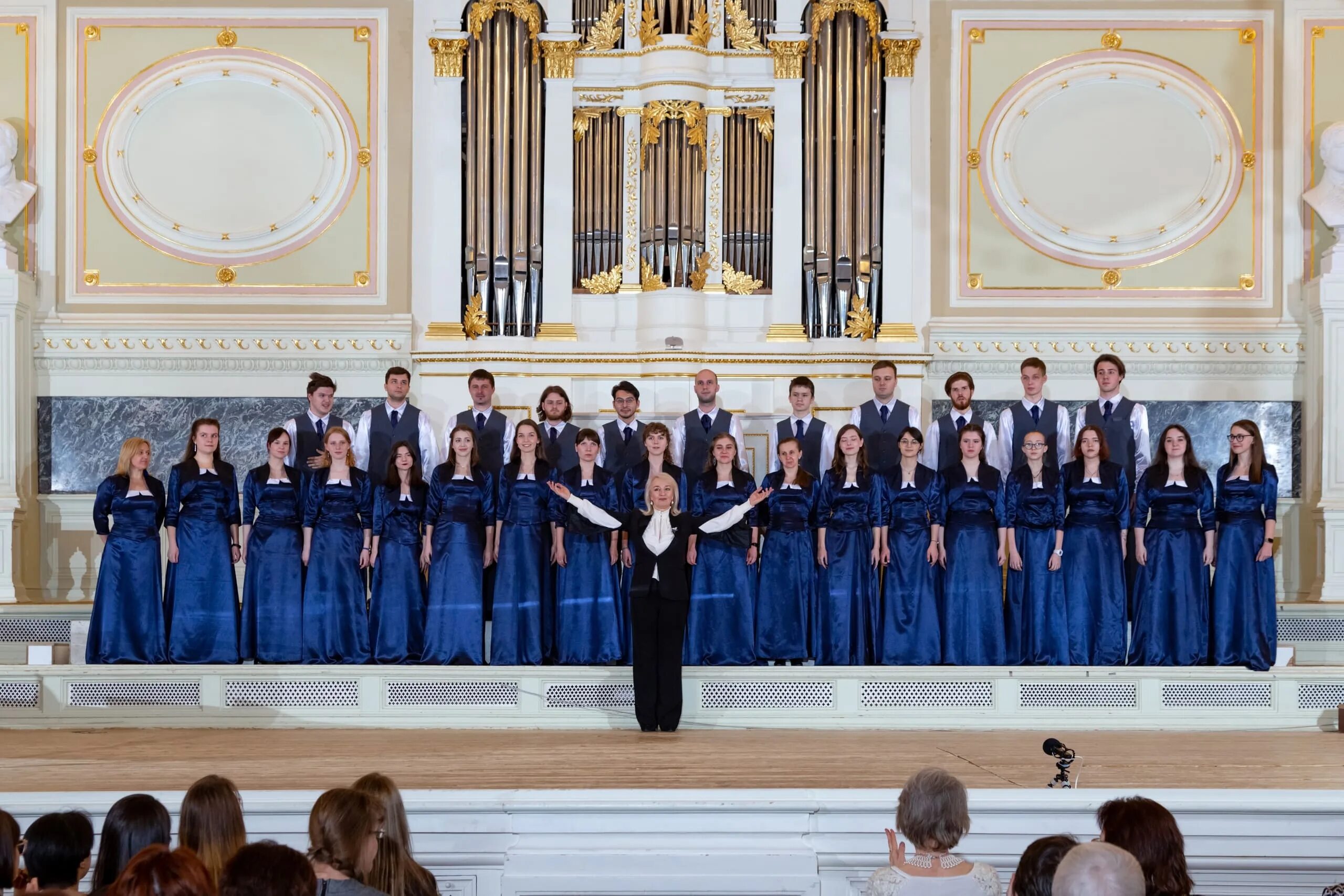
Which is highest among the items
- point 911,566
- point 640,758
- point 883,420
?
point 883,420

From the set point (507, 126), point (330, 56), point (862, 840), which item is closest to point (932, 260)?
point (507, 126)

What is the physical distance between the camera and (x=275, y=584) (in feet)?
22.8

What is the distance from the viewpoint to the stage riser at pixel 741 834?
4.22 m

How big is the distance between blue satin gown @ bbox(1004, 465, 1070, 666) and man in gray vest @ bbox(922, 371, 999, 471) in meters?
0.50

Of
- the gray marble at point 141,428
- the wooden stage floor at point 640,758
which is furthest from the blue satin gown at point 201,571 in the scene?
the gray marble at point 141,428

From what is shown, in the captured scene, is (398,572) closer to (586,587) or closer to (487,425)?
(586,587)


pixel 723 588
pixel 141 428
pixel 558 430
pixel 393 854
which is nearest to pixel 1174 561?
pixel 723 588

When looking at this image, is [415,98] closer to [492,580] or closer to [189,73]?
[189,73]

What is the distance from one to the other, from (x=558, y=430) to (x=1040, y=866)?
5.01 m

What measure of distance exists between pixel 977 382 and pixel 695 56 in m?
2.40

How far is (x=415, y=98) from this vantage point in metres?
8.80

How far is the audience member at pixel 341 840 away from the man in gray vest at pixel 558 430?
4447 millimetres

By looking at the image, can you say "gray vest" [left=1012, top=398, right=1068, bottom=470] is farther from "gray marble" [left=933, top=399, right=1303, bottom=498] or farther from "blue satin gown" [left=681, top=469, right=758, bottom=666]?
"blue satin gown" [left=681, top=469, right=758, bottom=666]

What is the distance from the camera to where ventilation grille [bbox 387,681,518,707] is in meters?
6.70
